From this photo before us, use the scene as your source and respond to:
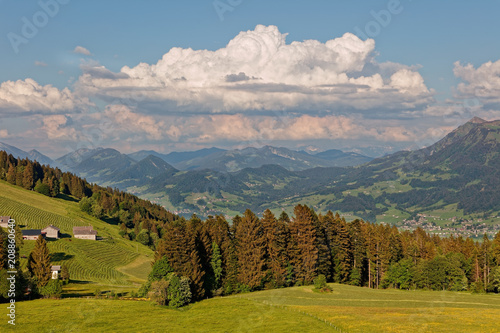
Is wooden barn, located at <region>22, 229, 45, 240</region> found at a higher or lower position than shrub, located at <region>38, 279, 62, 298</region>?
higher

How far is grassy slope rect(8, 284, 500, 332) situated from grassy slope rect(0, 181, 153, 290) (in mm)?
37825

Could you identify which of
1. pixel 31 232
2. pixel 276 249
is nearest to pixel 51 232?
pixel 31 232

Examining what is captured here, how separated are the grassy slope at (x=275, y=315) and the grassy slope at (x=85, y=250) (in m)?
37.8

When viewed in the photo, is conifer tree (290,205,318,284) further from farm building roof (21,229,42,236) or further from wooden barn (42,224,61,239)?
wooden barn (42,224,61,239)

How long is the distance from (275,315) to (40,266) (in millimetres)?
48244

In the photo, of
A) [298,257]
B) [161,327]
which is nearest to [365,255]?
[298,257]

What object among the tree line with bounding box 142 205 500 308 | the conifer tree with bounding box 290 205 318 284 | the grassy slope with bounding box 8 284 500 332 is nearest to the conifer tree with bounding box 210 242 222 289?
the tree line with bounding box 142 205 500 308

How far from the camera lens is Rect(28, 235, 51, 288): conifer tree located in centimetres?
8200

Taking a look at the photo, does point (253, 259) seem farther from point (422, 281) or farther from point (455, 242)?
point (455, 242)

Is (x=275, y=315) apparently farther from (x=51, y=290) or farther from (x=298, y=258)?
(x=51, y=290)

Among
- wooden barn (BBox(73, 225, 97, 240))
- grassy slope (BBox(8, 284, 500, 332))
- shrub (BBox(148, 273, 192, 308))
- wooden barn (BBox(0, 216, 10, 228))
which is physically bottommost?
grassy slope (BBox(8, 284, 500, 332))

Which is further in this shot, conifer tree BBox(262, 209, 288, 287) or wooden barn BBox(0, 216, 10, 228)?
wooden barn BBox(0, 216, 10, 228)

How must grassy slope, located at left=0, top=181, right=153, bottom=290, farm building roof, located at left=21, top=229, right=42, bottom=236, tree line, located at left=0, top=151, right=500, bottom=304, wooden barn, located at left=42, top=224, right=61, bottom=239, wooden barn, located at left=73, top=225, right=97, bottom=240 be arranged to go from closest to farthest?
tree line, located at left=0, top=151, right=500, bottom=304, grassy slope, located at left=0, top=181, right=153, bottom=290, farm building roof, located at left=21, top=229, right=42, bottom=236, wooden barn, located at left=42, top=224, right=61, bottom=239, wooden barn, located at left=73, top=225, right=97, bottom=240

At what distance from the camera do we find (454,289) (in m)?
107
